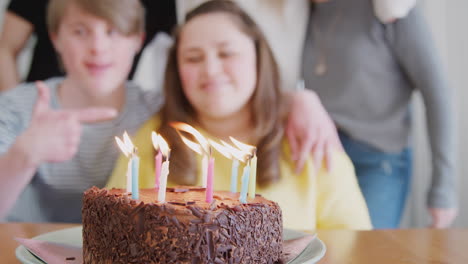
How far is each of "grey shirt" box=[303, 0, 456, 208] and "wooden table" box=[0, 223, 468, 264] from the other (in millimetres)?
738

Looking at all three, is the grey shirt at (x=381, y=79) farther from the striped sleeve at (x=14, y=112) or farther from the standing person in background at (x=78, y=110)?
the striped sleeve at (x=14, y=112)

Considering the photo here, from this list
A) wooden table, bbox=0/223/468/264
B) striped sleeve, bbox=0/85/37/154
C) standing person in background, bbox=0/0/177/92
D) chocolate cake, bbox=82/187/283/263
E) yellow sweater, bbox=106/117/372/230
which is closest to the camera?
chocolate cake, bbox=82/187/283/263

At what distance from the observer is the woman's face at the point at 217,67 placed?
139cm

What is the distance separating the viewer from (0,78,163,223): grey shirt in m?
1.53

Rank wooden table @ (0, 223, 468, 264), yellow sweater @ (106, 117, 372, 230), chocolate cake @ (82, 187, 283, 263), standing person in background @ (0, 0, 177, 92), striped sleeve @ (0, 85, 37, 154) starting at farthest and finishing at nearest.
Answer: standing person in background @ (0, 0, 177, 92)
striped sleeve @ (0, 85, 37, 154)
yellow sweater @ (106, 117, 372, 230)
wooden table @ (0, 223, 468, 264)
chocolate cake @ (82, 187, 283, 263)

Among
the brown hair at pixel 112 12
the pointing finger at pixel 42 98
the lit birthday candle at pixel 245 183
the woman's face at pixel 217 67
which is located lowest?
the lit birthday candle at pixel 245 183

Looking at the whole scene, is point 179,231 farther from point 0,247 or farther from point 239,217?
point 0,247

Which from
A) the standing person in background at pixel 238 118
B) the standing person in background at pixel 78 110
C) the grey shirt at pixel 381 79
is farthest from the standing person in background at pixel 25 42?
the grey shirt at pixel 381 79

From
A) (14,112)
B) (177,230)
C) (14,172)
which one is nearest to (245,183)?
(177,230)

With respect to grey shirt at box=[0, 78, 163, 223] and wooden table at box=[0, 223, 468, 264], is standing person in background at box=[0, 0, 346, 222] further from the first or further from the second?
wooden table at box=[0, 223, 468, 264]

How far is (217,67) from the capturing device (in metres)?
1.40

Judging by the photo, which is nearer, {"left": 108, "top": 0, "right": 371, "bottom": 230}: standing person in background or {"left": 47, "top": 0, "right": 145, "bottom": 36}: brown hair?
{"left": 108, "top": 0, "right": 371, "bottom": 230}: standing person in background

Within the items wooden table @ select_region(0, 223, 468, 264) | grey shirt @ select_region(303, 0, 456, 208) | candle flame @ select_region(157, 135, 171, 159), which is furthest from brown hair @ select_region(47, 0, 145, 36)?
candle flame @ select_region(157, 135, 171, 159)

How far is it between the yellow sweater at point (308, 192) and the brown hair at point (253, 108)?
0.05 m
